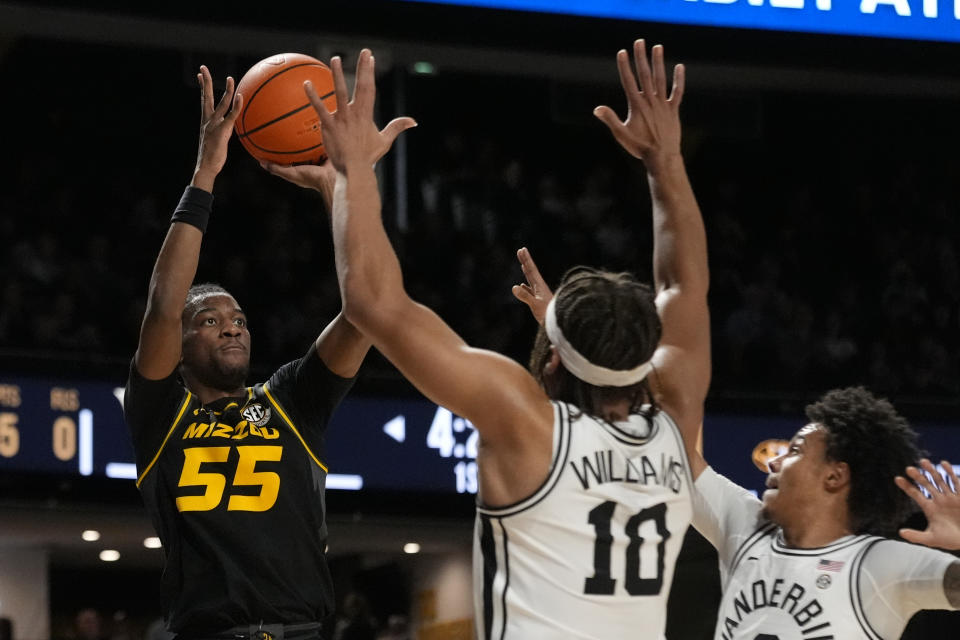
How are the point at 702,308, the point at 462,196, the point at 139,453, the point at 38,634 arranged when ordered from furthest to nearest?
1. the point at 462,196
2. the point at 38,634
3. the point at 139,453
4. the point at 702,308

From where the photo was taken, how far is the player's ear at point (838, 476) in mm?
4371

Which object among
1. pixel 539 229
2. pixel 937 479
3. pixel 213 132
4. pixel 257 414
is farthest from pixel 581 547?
pixel 539 229

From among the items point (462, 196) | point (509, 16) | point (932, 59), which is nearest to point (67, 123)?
point (462, 196)

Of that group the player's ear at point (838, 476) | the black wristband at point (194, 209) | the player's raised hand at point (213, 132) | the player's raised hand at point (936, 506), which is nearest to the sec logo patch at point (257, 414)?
the black wristband at point (194, 209)

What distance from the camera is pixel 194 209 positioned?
4.27 meters

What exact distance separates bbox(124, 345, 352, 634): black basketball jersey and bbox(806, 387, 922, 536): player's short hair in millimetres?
1432

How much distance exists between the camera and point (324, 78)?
494cm

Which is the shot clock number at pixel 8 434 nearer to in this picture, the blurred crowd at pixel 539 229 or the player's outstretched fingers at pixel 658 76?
the blurred crowd at pixel 539 229

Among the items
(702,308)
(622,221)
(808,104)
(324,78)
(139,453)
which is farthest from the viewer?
(808,104)

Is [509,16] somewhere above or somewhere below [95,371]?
above

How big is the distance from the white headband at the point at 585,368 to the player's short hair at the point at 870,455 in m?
1.38

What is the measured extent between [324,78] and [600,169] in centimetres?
1068

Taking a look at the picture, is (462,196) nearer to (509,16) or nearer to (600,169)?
(600,169)

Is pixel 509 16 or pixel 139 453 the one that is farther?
pixel 509 16
